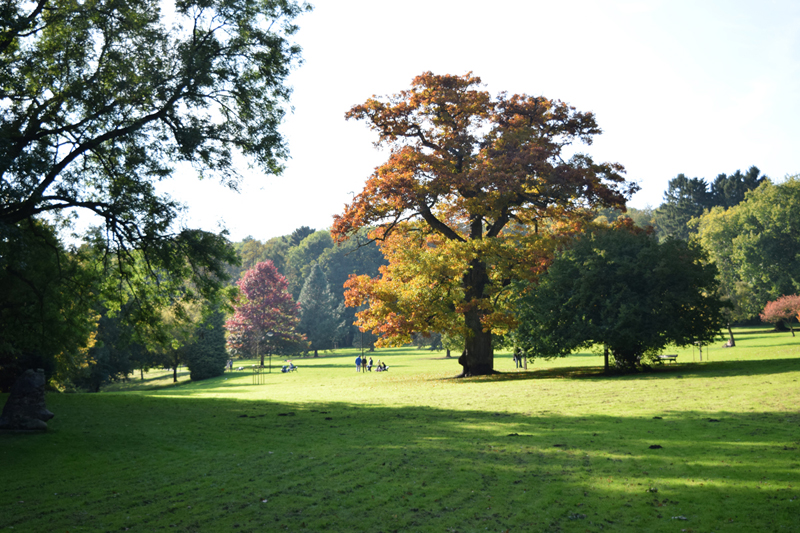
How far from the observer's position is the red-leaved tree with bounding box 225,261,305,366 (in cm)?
6344

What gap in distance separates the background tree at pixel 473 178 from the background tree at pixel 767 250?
115ft

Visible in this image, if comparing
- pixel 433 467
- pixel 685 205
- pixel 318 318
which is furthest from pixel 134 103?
pixel 685 205

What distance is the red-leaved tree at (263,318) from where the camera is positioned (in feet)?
208

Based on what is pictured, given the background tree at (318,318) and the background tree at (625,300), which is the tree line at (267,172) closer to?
the background tree at (625,300)

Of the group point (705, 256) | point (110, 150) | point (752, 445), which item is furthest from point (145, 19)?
point (705, 256)

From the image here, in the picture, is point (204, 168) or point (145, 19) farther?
point (204, 168)

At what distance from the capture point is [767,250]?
56094 mm

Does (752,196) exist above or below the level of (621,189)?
above

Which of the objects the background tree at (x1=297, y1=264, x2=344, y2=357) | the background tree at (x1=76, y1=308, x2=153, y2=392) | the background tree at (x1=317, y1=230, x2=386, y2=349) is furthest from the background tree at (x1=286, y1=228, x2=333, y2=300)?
the background tree at (x1=76, y1=308, x2=153, y2=392)

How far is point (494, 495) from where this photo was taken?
673 cm

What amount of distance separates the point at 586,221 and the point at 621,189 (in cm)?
219

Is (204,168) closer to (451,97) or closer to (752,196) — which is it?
(451,97)

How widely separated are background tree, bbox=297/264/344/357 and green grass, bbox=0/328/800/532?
212 ft

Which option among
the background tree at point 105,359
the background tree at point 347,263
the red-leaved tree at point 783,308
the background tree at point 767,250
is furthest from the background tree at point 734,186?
the background tree at point 105,359
